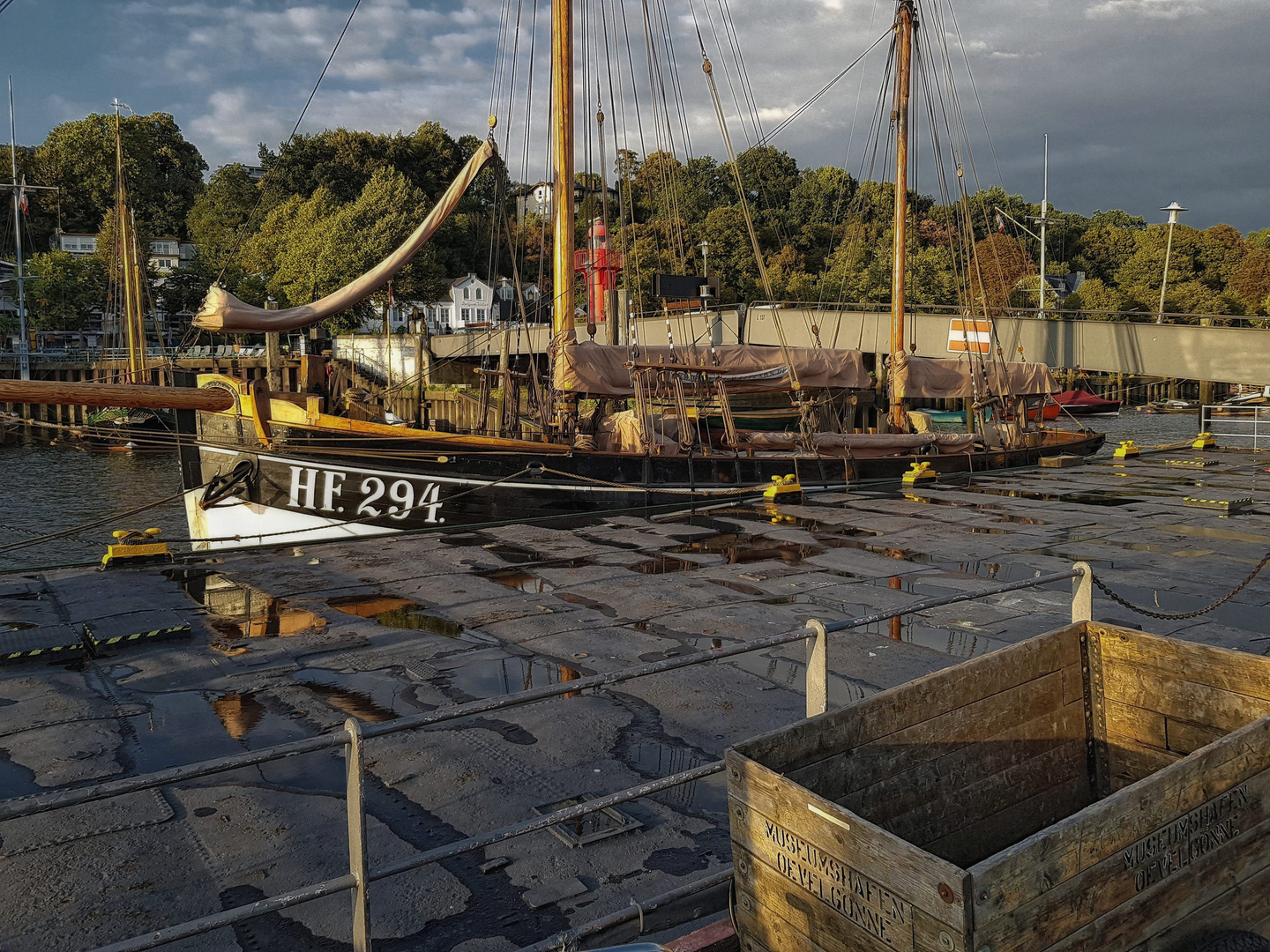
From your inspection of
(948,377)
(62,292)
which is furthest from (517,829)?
(62,292)

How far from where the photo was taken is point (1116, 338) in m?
29.8

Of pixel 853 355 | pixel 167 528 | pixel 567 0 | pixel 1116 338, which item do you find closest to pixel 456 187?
pixel 567 0

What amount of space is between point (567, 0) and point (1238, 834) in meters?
19.4

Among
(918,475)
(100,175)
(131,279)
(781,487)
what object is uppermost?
(100,175)

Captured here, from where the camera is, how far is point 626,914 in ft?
12.3

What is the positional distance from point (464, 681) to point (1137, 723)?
17.5ft

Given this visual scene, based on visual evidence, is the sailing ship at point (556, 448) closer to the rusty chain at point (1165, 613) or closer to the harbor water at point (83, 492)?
the harbor water at point (83, 492)

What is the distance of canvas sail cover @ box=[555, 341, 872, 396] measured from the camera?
1794 centimetres

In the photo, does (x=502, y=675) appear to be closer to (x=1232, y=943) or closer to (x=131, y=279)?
(x=1232, y=943)

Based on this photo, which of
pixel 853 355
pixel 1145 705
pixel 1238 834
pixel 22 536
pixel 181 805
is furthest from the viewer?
pixel 22 536

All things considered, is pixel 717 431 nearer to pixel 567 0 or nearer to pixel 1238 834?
pixel 567 0

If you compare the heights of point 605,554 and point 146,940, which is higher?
point 146,940

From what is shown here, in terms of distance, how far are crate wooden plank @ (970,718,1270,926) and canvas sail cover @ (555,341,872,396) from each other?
14579mm

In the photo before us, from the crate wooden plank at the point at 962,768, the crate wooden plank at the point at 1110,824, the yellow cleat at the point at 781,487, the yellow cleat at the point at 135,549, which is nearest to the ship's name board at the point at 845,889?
the crate wooden plank at the point at 1110,824
